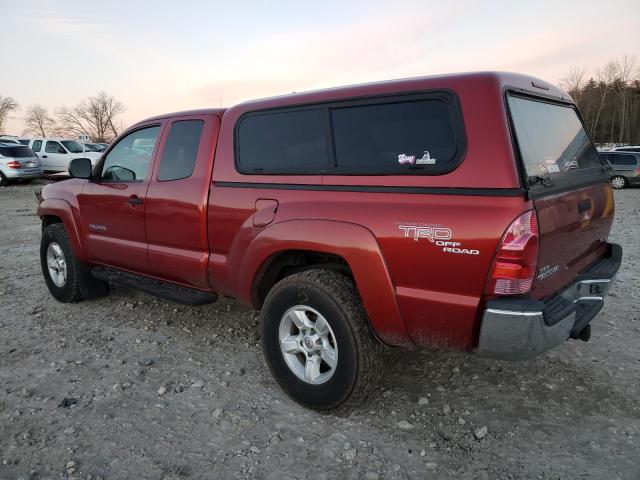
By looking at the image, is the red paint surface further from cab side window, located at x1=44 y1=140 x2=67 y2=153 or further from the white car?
cab side window, located at x1=44 y1=140 x2=67 y2=153

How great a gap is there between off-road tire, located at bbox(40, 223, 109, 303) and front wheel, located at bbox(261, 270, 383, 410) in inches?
104

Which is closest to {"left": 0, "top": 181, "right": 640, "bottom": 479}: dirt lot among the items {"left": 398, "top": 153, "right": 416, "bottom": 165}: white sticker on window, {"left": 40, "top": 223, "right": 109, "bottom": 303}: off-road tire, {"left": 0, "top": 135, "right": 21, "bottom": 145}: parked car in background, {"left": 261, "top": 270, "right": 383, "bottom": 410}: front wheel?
{"left": 261, "top": 270, "right": 383, "bottom": 410}: front wheel

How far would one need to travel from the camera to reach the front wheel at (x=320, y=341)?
271cm

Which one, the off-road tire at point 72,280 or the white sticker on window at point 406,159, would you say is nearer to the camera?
the white sticker on window at point 406,159

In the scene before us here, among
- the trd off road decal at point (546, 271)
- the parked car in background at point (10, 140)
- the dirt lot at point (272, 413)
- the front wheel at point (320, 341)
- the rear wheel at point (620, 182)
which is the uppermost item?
the parked car in background at point (10, 140)

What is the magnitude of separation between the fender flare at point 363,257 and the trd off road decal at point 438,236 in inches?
8.0

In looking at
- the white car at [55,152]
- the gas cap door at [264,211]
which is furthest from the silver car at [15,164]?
the gas cap door at [264,211]

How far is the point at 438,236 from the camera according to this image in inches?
92.4

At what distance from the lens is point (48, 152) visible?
20453 mm

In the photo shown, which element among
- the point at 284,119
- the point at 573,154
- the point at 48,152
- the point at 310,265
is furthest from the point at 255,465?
the point at 48,152

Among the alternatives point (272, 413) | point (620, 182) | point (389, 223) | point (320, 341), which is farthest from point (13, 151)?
point (620, 182)

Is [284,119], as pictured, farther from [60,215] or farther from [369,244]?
[60,215]

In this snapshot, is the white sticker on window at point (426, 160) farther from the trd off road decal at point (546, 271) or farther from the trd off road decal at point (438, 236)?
the trd off road decal at point (546, 271)

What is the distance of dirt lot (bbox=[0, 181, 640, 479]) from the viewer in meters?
2.48
